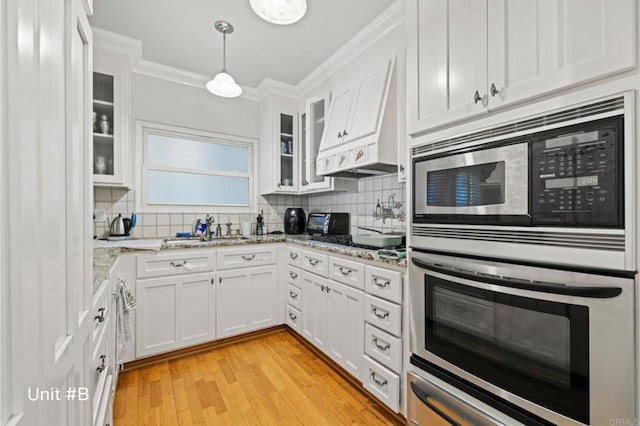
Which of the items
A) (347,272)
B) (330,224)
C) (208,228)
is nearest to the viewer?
(347,272)

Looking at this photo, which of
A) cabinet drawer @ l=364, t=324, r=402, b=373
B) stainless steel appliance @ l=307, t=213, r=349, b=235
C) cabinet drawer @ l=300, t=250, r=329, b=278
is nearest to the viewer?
cabinet drawer @ l=364, t=324, r=402, b=373

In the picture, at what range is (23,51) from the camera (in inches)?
17.6

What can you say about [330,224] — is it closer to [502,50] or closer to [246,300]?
[246,300]

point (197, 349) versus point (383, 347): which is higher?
point (383, 347)

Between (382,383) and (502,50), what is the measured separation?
68.1 inches

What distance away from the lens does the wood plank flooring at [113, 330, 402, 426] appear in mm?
1654

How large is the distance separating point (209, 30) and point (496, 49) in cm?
201

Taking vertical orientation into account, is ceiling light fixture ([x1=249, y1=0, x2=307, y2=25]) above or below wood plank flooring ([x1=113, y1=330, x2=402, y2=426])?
above

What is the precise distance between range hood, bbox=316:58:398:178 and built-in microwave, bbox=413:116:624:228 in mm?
707

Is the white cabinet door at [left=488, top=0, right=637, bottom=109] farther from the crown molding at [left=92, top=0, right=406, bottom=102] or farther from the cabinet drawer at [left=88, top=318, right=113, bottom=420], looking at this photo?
the cabinet drawer at [left=88, top=318, right=113, bottom=420]

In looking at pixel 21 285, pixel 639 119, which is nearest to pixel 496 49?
pixel 639 119

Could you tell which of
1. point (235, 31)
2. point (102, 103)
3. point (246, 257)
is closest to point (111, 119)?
point (102, 103)

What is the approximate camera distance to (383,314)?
1662 mm

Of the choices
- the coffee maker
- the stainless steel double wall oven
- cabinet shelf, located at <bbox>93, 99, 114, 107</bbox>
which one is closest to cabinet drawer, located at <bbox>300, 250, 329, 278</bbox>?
the coffee maker
